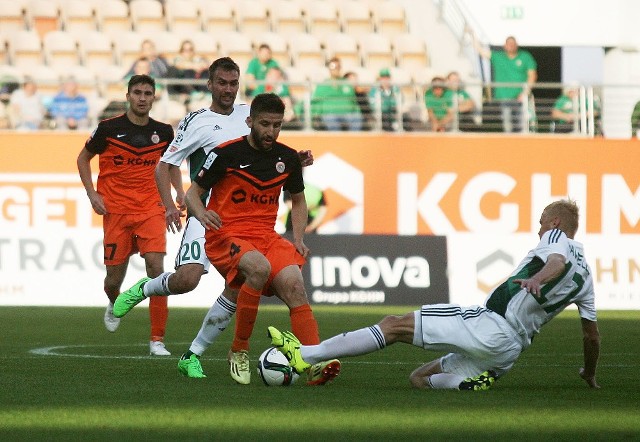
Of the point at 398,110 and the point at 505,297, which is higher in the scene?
the point at 398,110

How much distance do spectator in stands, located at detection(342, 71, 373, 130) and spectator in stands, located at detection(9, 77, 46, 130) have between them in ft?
14.7

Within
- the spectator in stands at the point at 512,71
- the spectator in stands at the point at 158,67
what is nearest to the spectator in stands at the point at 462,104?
the spectator in stands at the point at 512,71

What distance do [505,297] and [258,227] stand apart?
168 cm

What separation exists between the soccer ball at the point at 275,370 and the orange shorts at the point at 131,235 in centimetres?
358

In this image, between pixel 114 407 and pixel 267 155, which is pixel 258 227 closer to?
pixel 267 155

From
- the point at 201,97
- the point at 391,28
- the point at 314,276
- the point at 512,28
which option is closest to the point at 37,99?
the point at 201,97

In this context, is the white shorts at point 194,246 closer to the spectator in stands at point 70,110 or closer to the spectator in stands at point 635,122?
the spectator in stands at point 70,110

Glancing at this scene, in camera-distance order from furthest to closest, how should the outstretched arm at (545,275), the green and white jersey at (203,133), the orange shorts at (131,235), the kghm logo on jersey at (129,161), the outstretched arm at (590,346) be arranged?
the kghm logo on jersey at (129,161), the orange shorts at (131,235), the green and white jersey at (203,133), the outstretched arm at (590,346), the outstretched arm at (545,275)

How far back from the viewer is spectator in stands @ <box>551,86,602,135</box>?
20297mm

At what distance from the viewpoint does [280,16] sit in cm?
2383

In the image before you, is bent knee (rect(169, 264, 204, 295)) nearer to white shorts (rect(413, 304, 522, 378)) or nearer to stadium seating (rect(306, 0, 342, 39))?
white shorts (rect(413, 304, 522, 378))

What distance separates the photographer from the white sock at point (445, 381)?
803 cm

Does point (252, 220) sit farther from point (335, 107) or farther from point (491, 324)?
point (335, 107)

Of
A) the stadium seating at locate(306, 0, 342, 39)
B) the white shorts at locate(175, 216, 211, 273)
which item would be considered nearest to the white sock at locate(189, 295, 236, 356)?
the white shorts at locate(175, 216, 211, 273)
